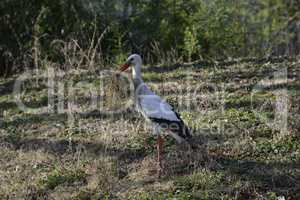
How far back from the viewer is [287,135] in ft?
28.0

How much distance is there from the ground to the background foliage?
2409mm

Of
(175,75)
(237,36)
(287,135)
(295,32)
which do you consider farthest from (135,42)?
(287,135)

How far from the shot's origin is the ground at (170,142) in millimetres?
7527

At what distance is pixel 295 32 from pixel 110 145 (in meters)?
14.3

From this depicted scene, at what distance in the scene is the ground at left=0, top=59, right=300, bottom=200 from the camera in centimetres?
753

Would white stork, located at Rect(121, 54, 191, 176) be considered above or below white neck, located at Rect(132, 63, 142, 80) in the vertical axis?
below

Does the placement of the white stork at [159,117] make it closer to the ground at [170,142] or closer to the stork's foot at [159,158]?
the stork's foot at [159,158]

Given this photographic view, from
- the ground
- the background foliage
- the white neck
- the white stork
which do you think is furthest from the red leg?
the background foliage

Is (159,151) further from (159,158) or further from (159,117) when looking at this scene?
(159,117)

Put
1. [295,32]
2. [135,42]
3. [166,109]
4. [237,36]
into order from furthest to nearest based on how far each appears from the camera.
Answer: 1. [295,32]
2. [237,36]
3. [135,42]
4. [166,109]

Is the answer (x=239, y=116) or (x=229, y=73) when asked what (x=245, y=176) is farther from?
(x=229, y=73)

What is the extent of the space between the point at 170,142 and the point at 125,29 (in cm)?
813

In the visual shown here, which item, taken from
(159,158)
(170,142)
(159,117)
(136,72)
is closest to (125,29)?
(136,72)

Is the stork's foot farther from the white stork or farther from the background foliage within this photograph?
the background foliage
